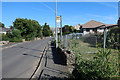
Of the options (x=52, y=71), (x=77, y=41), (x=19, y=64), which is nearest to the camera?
(x=77, y=41)

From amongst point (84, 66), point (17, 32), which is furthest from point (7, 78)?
point (17, 32)

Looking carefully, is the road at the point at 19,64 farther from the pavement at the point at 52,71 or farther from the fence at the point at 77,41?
the fence at the point at 77,41

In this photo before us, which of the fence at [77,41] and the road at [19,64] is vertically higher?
the fence at [77,41]

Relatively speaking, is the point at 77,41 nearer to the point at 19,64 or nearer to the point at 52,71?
the point at 52,71

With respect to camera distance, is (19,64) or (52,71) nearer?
(52,71)

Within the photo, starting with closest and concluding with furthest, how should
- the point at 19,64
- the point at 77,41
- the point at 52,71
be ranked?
the point at 77,41 → the point at 52,71 → the point at 19,64

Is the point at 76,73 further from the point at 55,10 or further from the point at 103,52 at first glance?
the point at 55,10

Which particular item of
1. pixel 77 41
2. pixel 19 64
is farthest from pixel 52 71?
pixel 19 64

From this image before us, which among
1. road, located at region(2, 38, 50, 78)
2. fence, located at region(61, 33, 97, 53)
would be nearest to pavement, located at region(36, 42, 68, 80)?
road, located at region(2, 38, 50, 78)

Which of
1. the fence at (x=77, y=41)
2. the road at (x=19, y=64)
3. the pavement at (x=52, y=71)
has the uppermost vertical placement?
the fence at (x=77, y=41)

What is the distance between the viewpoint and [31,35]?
55688 millimetres

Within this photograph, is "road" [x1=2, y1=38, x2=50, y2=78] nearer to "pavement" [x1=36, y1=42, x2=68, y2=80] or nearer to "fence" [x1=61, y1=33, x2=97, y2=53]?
"pavement" [x1=36, y1=42, x2=68, y2=80]

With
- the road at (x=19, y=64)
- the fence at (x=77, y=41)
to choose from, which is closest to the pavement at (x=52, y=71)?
the road at (x=19, y=64)

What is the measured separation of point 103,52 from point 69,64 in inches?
146
